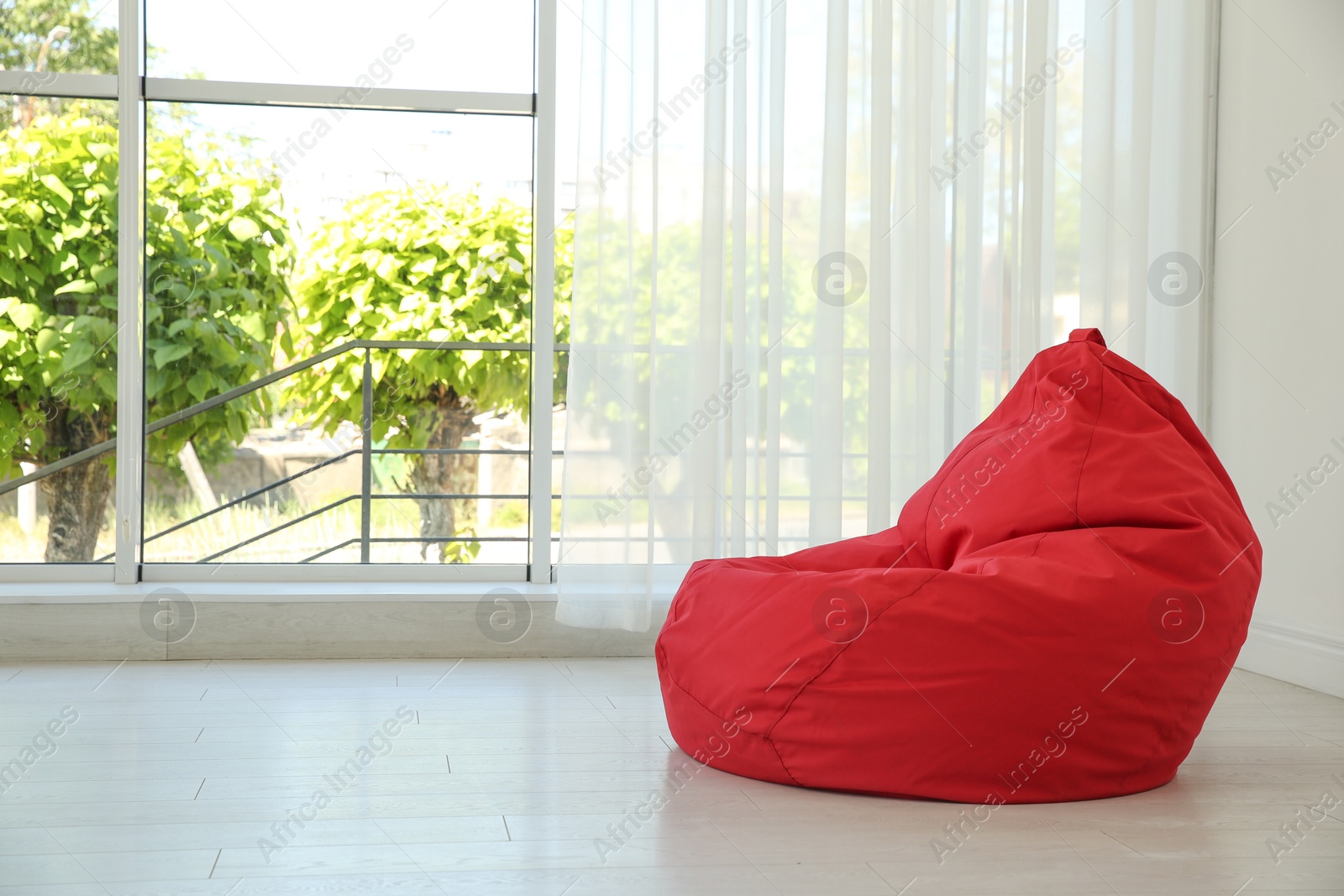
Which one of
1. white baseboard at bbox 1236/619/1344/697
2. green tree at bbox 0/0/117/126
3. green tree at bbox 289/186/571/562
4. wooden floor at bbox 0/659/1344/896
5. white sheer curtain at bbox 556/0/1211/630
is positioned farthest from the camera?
green tree at bbox 289/186/571/562

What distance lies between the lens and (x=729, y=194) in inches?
129

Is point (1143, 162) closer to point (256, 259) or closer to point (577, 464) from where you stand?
point (577, 464)

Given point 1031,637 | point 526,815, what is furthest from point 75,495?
point 1031,637

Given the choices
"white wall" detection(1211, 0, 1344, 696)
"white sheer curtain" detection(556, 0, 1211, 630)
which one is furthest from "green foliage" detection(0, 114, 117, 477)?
"white wall" detection(1211, 0, 1344, 696)

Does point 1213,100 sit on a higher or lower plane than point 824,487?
higher

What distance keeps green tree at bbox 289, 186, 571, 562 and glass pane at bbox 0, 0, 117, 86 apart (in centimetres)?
86

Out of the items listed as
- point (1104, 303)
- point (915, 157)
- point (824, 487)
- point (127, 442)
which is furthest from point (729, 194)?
point (127, 442)

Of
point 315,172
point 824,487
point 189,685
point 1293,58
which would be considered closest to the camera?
point 189,685

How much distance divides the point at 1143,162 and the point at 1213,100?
0.29 metres

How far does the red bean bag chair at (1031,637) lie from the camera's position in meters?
1.90

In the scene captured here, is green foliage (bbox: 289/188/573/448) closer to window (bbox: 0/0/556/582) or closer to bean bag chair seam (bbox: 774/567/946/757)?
window (bbox: 0/0/556/582)

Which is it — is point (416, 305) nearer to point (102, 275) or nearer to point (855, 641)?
point (102, 275)

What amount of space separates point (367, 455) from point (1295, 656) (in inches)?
110

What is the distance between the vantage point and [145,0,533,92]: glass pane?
135 inches
